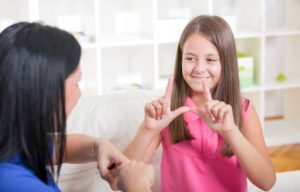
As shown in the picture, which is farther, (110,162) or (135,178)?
(110,162)

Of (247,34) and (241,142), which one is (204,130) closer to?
(241,142)

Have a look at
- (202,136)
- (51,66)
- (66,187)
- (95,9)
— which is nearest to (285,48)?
(95,9)

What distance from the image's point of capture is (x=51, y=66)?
90 cm

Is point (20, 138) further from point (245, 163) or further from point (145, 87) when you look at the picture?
point (145, 87)

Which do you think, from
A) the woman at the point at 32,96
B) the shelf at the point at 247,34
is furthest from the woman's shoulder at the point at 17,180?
the shelf at the point at 247,34

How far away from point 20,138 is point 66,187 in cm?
58

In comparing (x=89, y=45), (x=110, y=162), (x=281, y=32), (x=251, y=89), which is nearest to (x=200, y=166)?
(x=110, y=162)

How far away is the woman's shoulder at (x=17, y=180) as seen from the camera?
890 mm

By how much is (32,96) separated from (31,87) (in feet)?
0.05

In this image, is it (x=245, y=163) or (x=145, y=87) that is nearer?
(x=245, y=163)

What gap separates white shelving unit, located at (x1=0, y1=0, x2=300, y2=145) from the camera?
2838mm

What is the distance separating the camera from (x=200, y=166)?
1.48 m

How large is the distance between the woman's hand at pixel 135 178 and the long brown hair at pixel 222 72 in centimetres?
49

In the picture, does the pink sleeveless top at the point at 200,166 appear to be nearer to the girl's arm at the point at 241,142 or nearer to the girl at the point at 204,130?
the girl at the point at 204,130
